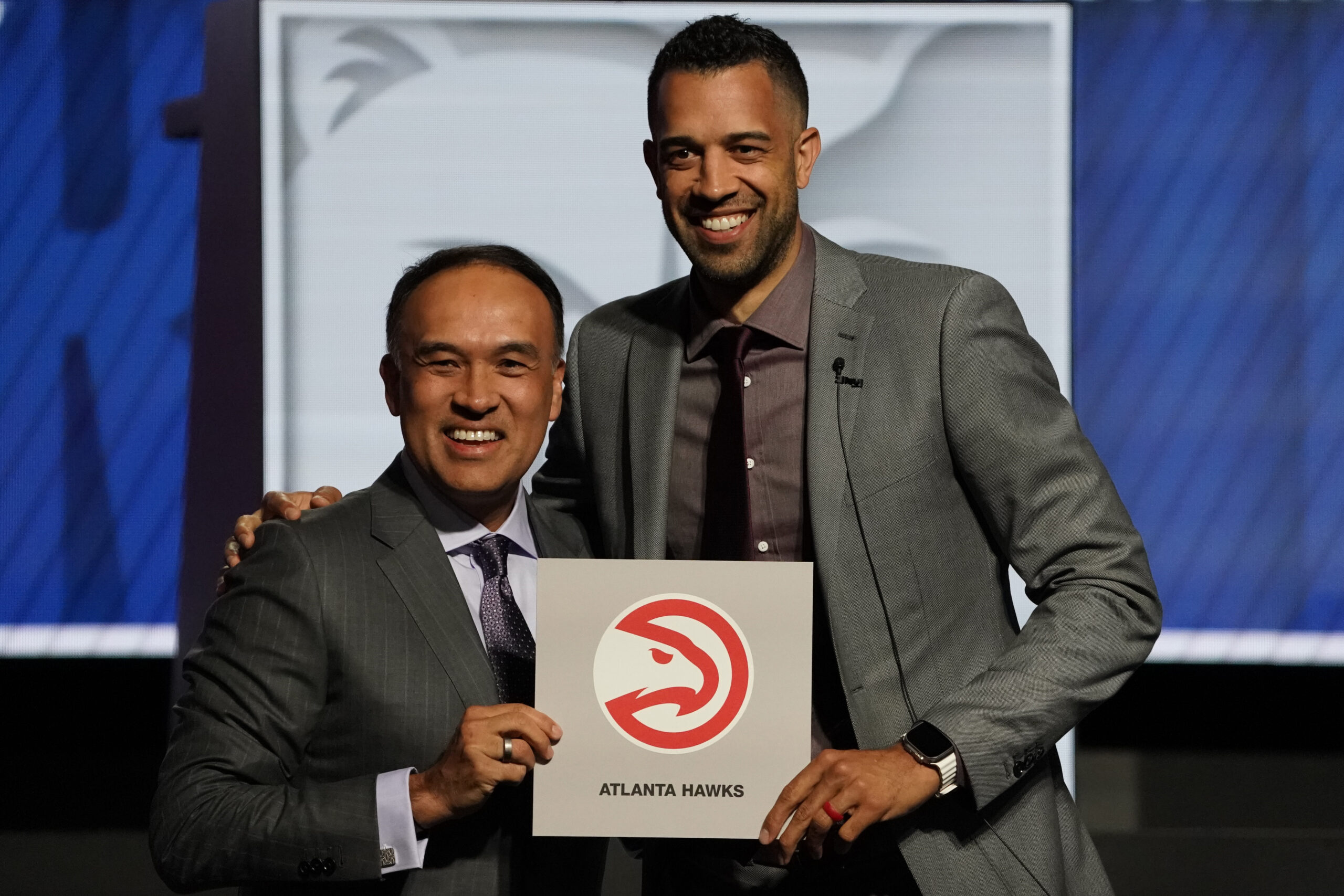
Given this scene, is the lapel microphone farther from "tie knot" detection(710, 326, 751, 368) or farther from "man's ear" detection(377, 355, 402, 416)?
"man's ear" detection(377, 355, 402, 416)

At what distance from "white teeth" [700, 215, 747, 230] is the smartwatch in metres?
0.77

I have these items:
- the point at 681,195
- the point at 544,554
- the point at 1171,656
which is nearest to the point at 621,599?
the point at 544,554

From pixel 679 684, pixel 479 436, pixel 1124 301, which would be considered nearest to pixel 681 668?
pixel 679 684

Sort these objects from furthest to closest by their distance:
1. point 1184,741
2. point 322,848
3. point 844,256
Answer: point 1184,741
point 844,256
point 322,848

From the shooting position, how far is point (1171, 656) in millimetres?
3660

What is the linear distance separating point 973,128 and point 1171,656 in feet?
5.22

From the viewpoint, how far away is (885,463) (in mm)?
1835

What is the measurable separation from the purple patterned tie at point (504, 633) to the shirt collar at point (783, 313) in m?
0.47

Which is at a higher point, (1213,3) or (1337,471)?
(1213,3)

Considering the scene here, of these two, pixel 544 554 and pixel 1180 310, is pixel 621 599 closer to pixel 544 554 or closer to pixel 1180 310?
pixel 544 554

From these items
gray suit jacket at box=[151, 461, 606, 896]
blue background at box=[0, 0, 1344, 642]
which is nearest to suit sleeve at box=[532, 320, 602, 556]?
gray suit jacket at box=[151, 461, 606, 896]

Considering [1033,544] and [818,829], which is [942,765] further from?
[1033,544]

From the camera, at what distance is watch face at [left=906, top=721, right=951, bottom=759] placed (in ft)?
5.38

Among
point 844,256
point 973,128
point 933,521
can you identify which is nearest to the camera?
point 933,521
